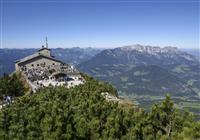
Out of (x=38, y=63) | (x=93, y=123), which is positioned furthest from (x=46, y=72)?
(x=93, y=123)

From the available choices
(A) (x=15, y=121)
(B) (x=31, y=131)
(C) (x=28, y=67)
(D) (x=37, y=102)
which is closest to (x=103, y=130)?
(B) (x=31, y=131)

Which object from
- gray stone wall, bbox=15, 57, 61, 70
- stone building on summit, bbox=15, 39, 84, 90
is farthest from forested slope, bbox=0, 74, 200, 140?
gray stone wall, bbox=15, 57, 61, 70

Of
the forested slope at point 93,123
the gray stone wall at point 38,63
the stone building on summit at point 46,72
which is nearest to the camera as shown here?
the forested slope at point 93,123

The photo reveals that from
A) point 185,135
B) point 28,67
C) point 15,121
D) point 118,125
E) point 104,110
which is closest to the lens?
point 185,135

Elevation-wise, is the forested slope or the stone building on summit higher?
the stone building on summit

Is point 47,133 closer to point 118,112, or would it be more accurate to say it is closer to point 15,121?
point 15,121

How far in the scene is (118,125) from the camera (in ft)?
151

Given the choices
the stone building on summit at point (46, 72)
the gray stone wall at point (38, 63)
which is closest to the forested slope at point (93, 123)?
the stone building on summit at point (46, 72)

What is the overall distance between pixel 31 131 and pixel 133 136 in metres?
13.3

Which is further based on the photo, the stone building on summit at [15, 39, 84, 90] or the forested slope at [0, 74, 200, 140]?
the stone building on summit at [15, 39, 84, 90]

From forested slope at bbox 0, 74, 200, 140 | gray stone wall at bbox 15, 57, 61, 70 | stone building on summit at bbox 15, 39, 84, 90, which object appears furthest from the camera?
gray stone wall at bbox 15, 57, 61, 70

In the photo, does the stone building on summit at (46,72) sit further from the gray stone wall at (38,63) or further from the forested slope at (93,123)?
the forested slope at (93,123)

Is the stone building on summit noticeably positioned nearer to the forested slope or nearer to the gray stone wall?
the gray stone wall

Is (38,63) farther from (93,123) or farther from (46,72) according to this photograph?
(93,123)
